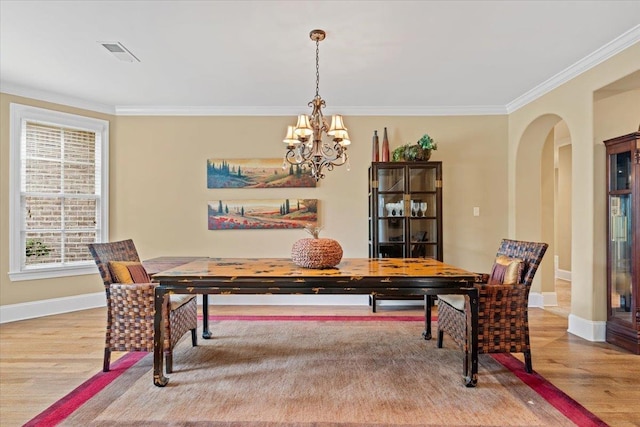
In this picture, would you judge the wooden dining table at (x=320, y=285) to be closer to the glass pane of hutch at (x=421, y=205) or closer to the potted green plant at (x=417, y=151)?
the glass pane of hutch at (x=421, y=205)

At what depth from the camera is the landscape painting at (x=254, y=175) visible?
4996 mm

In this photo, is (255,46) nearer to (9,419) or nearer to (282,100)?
(282,100)

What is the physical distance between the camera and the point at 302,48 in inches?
127

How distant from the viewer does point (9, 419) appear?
84.0 inches

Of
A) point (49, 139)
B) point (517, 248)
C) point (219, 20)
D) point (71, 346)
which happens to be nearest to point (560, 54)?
point (517, 248)

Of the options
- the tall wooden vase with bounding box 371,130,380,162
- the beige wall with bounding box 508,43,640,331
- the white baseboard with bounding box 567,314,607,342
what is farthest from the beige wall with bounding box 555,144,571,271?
the tall wooden vase with bounding box 371,130,380,162

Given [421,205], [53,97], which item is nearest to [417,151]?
[421,205]

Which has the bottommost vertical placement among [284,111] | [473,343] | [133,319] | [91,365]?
[91,365]

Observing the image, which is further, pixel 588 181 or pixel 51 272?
pixel 51 272

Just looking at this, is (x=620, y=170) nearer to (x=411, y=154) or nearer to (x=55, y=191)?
(x=411, y=154)

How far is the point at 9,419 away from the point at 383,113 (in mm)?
4587

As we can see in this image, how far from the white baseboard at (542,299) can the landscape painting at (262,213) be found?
9.80 ft

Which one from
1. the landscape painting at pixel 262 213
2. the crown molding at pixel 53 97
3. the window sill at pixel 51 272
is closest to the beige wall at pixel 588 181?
the landscape painting at pixel 262 213

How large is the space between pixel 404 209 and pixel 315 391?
9.14 feet
